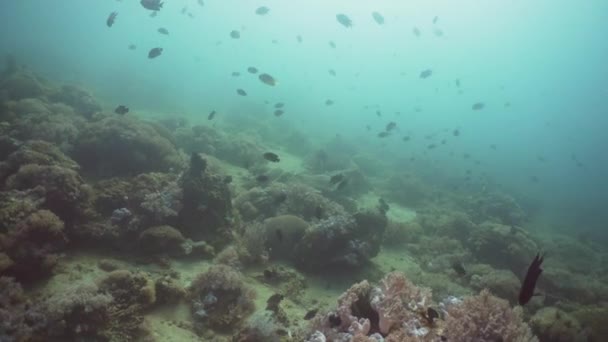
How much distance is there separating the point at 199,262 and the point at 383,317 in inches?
208

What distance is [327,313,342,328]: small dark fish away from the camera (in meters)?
5.20

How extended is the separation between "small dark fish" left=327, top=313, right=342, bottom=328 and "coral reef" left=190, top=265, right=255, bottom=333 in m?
2.37

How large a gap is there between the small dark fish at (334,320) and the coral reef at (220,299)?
2.37 meters

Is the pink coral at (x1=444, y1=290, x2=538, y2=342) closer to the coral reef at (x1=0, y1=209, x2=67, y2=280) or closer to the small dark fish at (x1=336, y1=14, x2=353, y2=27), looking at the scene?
the coral reef at (x1=0, y1=209, x2=67, y2=280)

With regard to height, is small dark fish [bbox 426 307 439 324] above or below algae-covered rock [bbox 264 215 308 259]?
above

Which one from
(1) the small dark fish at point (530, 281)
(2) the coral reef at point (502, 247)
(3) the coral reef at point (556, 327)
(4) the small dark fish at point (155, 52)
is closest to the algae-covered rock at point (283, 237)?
(3) the coral reef at point (556, 327)

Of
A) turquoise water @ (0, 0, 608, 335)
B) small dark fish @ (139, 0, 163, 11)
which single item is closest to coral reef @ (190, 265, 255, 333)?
turquoise water @ (0, 0, 608, 335)

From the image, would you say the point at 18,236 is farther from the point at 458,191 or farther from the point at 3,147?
the point at 458,191

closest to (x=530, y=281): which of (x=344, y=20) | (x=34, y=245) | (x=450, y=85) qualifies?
(x=34, y=245)

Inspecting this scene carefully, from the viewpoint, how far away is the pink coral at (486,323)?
423cm

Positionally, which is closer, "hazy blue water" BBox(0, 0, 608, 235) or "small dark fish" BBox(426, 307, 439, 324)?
"small dark fish" BBox(426, 307, 439, 324)

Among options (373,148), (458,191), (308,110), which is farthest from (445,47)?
(458,191)

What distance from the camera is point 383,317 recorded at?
5.03 meters

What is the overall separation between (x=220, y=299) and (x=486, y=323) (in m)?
4.92
